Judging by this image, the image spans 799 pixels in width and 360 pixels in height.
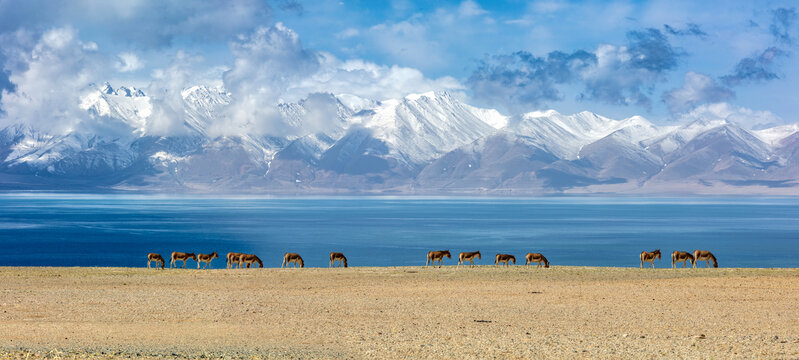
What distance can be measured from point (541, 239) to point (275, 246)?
3617 centimetres

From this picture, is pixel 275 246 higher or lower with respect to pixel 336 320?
higher

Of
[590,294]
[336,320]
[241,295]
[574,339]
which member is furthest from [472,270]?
[574,339]

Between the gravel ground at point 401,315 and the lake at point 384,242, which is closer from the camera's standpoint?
the gravel ground at point 401,315

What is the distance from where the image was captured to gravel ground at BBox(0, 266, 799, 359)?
786 inches

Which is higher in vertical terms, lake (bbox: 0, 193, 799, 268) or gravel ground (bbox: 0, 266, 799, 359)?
lake (bbox: 0, 193, 799, 268)

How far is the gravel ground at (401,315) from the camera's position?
20.0m

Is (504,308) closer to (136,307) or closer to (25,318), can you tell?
(136,307)

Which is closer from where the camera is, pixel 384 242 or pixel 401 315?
pixel 401 315

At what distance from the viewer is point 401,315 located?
84.7 feet

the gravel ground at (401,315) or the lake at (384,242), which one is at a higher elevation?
the lake at (384,242)

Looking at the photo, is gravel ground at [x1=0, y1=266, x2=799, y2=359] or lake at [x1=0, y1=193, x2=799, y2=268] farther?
lake at [x1=0, y1=193, x2=799, y2=268]

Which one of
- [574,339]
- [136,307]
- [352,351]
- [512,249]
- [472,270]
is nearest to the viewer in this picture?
[352,351]

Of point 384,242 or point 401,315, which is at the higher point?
point 384,242

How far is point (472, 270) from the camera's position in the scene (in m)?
41.0
